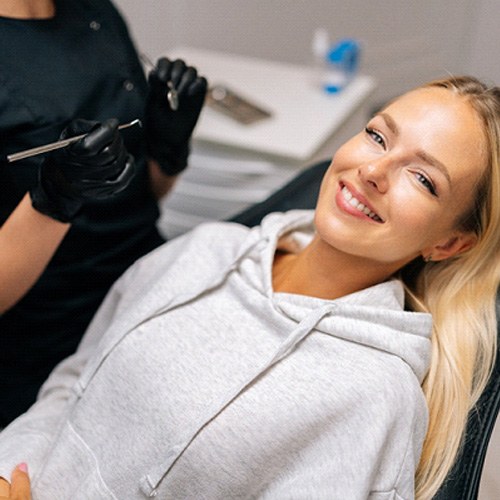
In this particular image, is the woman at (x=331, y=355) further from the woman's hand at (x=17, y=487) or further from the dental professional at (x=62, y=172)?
the dental professional at (x=62, y=172)

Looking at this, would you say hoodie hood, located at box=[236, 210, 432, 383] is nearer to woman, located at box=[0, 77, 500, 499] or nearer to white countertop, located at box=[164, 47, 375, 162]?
woman, located at box=[0, 77, 500, 499]

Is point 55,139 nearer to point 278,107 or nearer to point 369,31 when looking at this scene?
point 278,107

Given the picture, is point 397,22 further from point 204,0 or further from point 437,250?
point 437,250

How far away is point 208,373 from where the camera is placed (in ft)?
3.24

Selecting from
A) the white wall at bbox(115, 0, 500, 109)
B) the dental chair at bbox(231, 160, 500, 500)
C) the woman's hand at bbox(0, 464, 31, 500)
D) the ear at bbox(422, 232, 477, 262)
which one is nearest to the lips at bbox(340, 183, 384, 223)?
the ear at bbox(422, 232, 477, 262)

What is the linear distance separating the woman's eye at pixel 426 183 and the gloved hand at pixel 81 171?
0.40 metres

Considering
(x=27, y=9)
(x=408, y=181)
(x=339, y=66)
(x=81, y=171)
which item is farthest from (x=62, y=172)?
(x=339, y=66)

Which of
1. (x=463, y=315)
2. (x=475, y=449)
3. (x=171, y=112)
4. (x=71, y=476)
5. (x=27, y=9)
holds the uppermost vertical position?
(x=27, y=9)

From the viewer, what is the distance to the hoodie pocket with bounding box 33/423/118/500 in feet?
3.25

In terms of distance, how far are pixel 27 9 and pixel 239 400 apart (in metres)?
0.70

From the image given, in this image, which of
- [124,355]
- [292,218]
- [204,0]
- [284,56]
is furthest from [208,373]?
[284,56]

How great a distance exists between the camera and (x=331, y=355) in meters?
0.97

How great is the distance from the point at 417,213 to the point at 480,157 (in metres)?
0.11

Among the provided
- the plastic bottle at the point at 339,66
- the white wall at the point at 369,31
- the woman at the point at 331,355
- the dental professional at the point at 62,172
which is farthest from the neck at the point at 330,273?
the white wall at the point at 369,31
